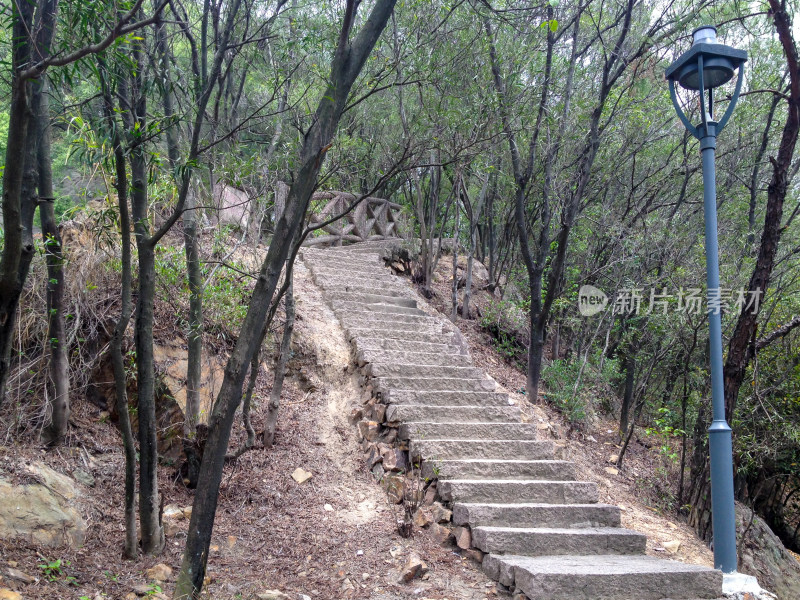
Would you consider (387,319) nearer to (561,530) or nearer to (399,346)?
(399,346)

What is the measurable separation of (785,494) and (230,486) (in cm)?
851

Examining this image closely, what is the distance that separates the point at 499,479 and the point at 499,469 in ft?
0.31

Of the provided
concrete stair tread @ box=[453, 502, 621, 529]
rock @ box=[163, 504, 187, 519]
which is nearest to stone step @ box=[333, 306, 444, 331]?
rock @ box=[163, 504, 187, 519]

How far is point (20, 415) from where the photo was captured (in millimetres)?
4414

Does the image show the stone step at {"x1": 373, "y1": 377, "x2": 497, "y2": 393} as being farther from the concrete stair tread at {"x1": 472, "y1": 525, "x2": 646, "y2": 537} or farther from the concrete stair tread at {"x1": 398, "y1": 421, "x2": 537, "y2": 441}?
the concrete stair tread at {"x1": 472, "y1": 525, "x2": 646, "y2": 537}

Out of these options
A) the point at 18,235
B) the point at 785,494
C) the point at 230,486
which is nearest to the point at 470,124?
the point at 230,486

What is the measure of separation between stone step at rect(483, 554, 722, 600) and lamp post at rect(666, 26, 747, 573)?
0.35m

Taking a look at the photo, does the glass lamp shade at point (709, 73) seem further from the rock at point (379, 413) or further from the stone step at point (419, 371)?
the rock at point (379, 413)

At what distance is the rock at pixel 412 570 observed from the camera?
3.97 metres

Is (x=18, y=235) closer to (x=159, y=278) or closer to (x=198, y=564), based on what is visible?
(x=198, y=564)

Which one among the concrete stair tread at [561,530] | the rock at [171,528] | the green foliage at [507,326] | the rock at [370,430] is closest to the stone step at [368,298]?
the green foliage at [507,326]

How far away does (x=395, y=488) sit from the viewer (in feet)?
16.9

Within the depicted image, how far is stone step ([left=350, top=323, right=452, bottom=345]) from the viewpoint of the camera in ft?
24.1

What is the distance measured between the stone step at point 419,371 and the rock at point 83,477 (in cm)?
294
